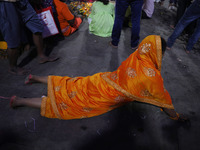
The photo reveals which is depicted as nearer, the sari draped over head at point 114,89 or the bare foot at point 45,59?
the sari draped over head at point 114,89

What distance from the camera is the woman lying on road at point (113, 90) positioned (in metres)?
1.28

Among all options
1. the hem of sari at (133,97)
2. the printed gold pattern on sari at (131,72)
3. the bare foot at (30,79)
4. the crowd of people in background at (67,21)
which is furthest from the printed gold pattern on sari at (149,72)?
the crowd of people in background at (67,21)

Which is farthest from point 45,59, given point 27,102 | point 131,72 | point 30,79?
point 131,72

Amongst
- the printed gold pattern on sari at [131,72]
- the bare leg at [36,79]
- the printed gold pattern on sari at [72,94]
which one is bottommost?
the bare leg at [36,79]

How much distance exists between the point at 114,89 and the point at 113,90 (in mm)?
16

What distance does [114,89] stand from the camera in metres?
1.49

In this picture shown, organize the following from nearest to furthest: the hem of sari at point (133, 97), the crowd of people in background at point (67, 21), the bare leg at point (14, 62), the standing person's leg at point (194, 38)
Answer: the hem of sari at point (133, 97) < the crowd of people in background at point (67, 21) < the bare leg at point (14, 62) < the standing person's leg at point (194, 38)

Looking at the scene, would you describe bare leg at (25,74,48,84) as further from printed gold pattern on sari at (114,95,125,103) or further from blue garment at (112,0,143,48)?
blue garment at (112,0,143,48)

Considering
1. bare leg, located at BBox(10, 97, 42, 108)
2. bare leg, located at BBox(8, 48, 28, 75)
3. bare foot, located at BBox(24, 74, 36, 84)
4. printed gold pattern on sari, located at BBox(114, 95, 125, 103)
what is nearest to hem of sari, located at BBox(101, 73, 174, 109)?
printed gold pattern on sari, located at BBox(114, 95, 125, 103)

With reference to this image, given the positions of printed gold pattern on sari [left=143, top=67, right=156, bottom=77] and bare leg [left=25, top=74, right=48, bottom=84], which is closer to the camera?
printed gold pattern on sari [left=143, top=67, right=156, bottom=77]

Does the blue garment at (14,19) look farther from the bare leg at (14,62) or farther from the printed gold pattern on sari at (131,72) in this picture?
the printed gold pattern on sari at (131,72)

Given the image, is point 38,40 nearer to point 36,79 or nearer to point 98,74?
point 36,79

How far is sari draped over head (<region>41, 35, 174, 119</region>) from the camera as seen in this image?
1.28 m

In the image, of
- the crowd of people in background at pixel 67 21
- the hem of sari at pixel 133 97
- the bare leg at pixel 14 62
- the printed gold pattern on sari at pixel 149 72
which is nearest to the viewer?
the printed gold pattern on sari at pixel 149 72
